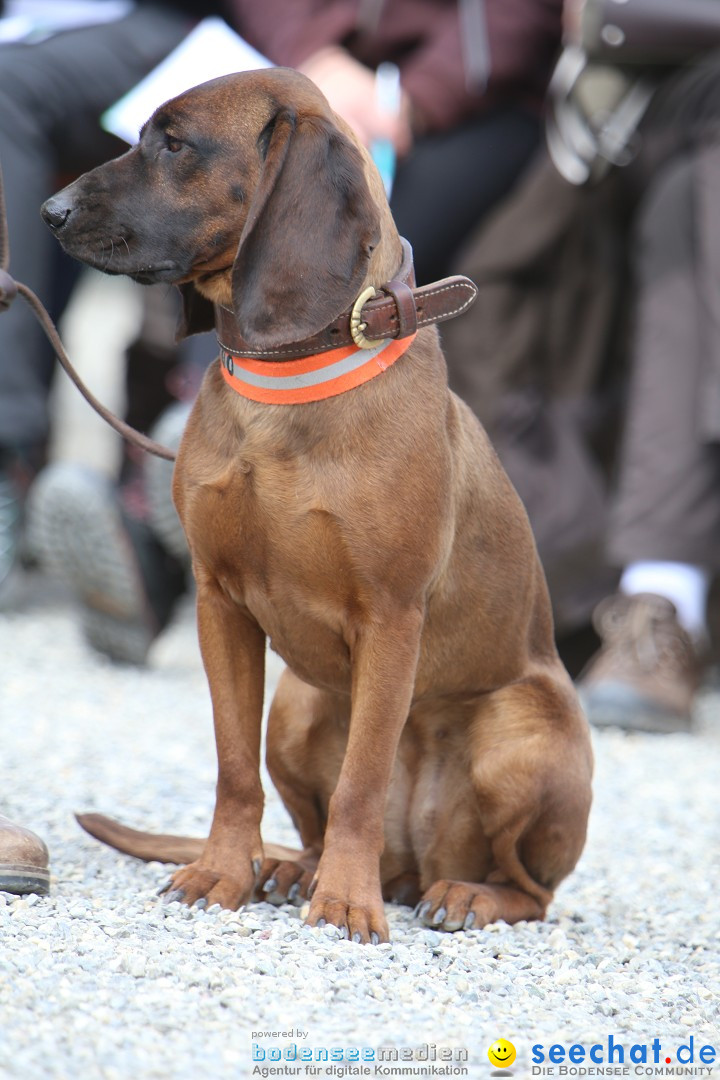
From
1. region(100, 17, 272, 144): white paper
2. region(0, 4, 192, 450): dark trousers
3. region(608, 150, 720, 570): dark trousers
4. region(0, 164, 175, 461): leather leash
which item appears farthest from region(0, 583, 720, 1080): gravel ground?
region(100, 17, 272, 144): white paper

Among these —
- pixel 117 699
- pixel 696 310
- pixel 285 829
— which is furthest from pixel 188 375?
pixel 285 829

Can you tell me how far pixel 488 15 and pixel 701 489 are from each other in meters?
2.00

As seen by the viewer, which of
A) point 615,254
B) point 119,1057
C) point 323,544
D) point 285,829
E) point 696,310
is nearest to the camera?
point 119,1057

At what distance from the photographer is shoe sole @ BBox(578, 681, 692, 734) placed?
4.56 metres

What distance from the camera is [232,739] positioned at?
8.17ft

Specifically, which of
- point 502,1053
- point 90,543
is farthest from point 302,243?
point 90,543

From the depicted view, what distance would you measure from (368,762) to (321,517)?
43 cm

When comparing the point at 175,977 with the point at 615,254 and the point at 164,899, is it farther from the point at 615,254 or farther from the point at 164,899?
the point at 615,254

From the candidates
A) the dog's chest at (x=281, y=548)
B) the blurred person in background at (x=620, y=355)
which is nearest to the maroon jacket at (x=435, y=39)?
→ the blurred person in background at (x=620, y=355)

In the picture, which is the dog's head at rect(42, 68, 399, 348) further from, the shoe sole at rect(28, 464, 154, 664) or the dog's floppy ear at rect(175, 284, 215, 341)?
the shoe sole at rect(28, 464, 154, 664)

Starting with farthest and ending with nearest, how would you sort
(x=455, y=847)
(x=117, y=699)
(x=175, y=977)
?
(x=117, y=699) < (x=455, y=847) < (x=175, y=977)

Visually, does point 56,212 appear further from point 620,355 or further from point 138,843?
point 620,355

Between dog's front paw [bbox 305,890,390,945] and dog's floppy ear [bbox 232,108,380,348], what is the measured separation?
37.1 inches

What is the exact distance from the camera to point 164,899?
237 centimetres
